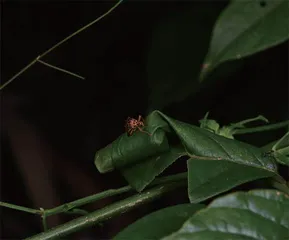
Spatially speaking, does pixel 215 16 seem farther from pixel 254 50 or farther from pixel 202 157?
pixel 202 157

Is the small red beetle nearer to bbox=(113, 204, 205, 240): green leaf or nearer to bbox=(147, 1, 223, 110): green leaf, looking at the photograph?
bbox=(113, 204, 205, 240): green leaf

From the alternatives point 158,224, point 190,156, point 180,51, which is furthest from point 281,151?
point 180,51

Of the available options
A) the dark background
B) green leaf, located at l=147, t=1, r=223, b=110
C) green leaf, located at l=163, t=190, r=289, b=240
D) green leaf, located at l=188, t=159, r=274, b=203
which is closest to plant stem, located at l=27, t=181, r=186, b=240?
green leaf, located at l=188, t=159, r=274, b=203

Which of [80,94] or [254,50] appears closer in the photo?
[254,50]

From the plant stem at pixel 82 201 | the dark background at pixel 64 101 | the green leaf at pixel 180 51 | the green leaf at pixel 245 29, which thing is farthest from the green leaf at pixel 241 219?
the dark background at pixel 64 101

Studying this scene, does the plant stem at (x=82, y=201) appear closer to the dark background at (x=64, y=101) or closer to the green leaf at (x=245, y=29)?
the green leaf at (x=245, y=29)

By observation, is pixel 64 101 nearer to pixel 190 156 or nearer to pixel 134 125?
pixel 134 125

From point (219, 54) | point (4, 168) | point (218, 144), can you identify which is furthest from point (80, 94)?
point (218, 144)
